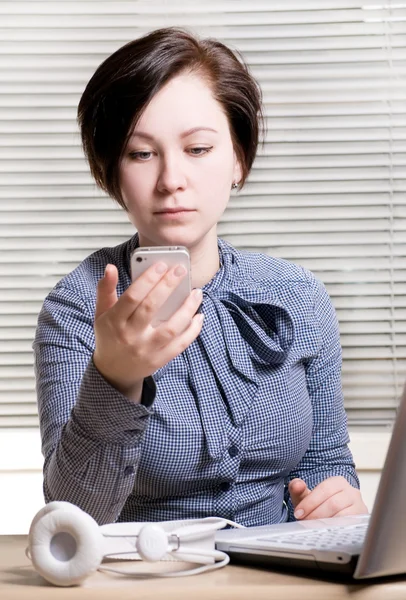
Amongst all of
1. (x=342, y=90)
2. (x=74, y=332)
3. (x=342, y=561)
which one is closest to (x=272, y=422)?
(x=74, y=332)

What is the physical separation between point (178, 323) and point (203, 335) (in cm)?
49

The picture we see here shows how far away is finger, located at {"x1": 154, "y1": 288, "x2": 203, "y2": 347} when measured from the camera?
0.82 metres

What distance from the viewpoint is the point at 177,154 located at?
1243 millimetres

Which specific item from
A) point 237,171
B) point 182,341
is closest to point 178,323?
point 182,341

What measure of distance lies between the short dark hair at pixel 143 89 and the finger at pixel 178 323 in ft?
1.61

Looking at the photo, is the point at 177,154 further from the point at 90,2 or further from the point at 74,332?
the point at 90,2

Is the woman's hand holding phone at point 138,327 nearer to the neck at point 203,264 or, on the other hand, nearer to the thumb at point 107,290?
the thumb at point 107,290

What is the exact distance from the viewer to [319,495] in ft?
3.89

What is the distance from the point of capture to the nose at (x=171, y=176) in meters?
1.22

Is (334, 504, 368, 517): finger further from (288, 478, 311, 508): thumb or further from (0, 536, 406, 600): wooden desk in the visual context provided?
(0, 536, 406, 600): wooden desk

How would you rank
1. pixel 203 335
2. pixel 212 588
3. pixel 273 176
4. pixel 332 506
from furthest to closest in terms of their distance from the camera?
pixel 273 176 < pixel 203 335 < pixel 332 506 < pixel 212 588

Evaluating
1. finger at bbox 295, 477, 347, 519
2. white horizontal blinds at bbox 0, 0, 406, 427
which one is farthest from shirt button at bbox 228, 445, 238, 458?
white horizontal blinds at bbox 0, 0, 406, 427

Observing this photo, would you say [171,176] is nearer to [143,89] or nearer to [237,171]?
[143,89]

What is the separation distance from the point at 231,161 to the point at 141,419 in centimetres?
58
